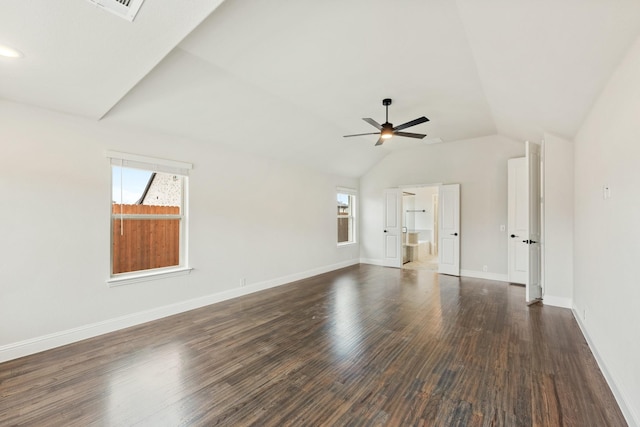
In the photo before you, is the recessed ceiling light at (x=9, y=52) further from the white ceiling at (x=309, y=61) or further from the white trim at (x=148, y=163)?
the white trim at (x=148, y=163)

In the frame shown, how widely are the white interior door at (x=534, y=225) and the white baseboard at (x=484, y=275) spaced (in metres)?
1.25

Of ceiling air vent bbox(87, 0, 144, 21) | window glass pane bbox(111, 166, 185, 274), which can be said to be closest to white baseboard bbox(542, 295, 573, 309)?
window glass pane bbox(111, 166, 185, 274)

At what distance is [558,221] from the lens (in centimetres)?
432

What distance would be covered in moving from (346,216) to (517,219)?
12.9ft

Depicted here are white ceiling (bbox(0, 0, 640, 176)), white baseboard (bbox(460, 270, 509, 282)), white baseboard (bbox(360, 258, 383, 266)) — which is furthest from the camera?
white baseboard (bbox(360, 258, 383, 266))

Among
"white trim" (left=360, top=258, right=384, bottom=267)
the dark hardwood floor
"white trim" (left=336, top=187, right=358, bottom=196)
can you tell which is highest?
"white trim" (left=336, top=187, right=358, bottom=196)

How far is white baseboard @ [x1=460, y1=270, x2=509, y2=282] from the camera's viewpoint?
603cm

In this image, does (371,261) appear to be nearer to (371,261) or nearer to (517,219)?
(371,261)

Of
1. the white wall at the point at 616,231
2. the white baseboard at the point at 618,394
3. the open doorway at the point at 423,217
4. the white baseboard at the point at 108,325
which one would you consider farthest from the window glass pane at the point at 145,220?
the open doorway at the point at 423,217

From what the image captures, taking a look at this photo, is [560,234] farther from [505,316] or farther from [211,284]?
[211,284]

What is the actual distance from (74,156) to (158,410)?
2.84m

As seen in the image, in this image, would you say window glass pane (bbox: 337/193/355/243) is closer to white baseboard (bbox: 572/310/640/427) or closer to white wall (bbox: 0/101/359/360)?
white wall (bbox: 0/101/359/360)

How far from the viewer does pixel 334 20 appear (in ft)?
7.92

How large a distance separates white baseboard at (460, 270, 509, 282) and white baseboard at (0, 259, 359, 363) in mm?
4493
